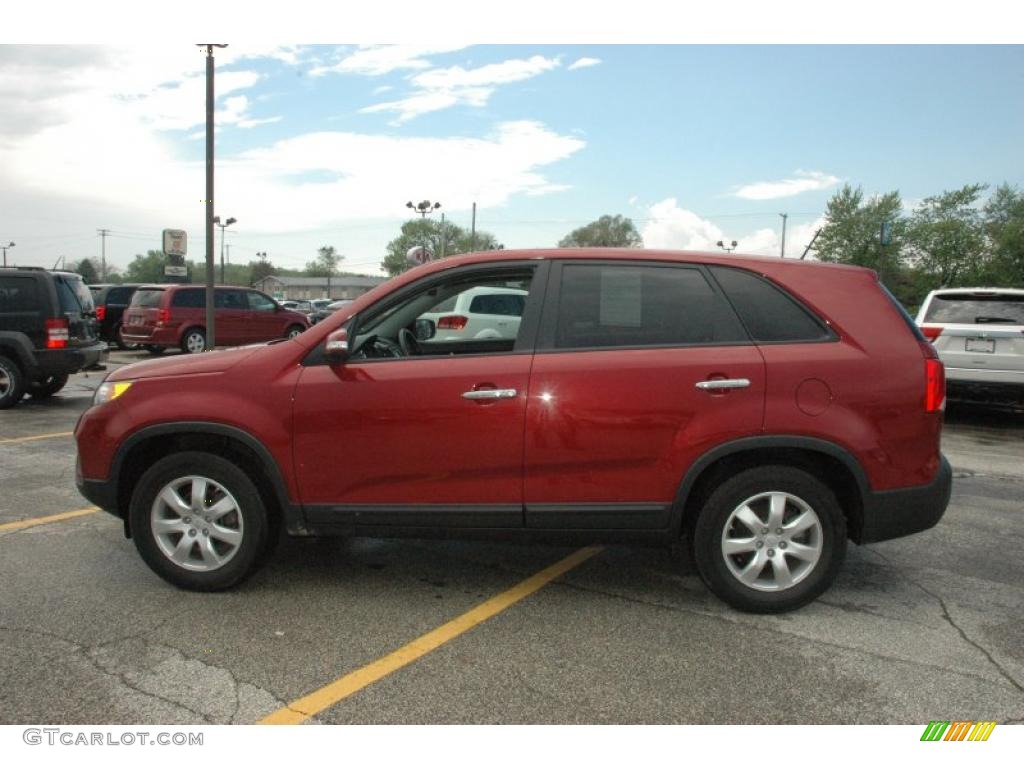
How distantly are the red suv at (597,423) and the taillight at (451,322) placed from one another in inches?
20.5

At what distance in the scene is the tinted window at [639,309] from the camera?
11.9 ft

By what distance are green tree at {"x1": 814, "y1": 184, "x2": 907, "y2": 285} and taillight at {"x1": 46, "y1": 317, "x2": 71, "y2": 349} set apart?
190ft

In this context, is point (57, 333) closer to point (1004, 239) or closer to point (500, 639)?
point (500, 639)

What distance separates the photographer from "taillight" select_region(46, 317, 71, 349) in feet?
33.4

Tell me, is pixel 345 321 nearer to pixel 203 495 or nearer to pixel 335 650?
pixel 203 495

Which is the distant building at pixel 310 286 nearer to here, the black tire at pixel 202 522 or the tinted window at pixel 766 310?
the black tire at pixel 202 522

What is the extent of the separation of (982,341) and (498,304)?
6.97 m

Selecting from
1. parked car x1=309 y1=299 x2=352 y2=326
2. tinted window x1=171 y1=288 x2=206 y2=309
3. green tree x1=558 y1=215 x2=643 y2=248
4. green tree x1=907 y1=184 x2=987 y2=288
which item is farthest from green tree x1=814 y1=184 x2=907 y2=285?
tinted window x1=171 y1=288 x2=206 y2=309

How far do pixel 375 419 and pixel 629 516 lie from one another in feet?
4.11

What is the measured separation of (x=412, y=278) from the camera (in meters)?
3.81

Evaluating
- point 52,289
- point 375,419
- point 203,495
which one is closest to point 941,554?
point 375,419

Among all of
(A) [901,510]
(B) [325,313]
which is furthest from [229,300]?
(A) [901,510]
